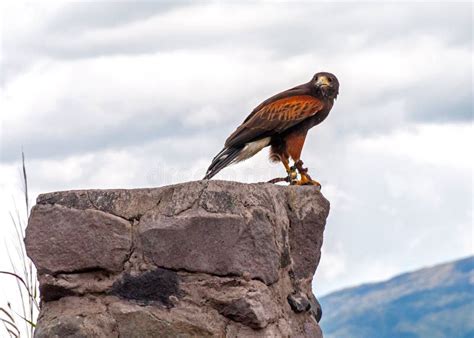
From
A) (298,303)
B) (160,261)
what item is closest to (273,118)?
(298,303)

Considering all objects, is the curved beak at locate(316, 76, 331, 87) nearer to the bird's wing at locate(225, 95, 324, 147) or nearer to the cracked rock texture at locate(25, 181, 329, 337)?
the bird's wing at locate(225, 95, 324, 147)

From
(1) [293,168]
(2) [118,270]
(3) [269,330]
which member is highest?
(1) [293,168]

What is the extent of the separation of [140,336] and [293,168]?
217cm

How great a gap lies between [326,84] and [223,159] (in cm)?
117

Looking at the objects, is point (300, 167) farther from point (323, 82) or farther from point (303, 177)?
point (323, 82)

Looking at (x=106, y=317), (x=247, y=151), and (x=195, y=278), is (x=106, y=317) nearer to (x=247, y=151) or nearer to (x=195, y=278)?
(x=195, y=278)

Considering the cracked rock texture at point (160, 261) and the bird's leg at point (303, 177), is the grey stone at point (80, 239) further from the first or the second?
the bird's leg at point (303, 177)

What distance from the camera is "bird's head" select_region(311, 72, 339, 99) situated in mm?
8570

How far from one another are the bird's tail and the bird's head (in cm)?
92

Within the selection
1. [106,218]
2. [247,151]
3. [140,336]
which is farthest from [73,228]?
[247,151]

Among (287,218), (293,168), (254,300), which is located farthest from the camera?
(293,168)

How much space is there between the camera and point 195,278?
6.18m

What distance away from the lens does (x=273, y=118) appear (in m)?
8.09

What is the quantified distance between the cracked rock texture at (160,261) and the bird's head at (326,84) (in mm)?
2297
